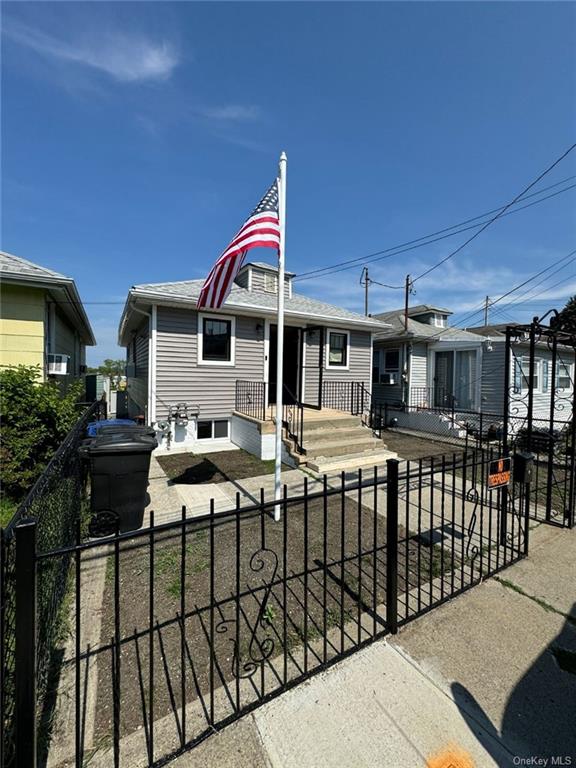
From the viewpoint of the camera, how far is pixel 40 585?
5.98 feet

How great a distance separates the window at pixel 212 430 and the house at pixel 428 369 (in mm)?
7876

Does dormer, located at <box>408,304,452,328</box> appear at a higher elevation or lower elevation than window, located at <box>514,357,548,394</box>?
higher

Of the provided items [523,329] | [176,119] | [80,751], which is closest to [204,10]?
[176,119]

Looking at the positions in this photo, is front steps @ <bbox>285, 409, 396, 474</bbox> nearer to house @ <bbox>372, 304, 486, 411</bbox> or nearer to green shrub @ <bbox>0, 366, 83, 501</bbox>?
green shrub @ <bbox>0, 366, 83, 501</bbox>

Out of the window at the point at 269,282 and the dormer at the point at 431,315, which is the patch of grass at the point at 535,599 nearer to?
the window at the point at 269,282

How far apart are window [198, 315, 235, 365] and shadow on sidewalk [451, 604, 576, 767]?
783cm

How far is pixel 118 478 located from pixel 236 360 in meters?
5.45

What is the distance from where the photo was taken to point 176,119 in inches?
292

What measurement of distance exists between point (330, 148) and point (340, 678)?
36.5 feet

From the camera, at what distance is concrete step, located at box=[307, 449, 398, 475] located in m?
6.73

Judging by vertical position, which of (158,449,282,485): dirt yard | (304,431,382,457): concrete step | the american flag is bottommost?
(158,449,282,485): dirt yard

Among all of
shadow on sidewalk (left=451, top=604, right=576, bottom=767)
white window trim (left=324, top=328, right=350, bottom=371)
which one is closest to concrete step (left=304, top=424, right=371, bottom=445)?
white window trim (left=324, top=328, right=350, bottom=371)

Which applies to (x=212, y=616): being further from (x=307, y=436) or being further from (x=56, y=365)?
(x=56, y=365)

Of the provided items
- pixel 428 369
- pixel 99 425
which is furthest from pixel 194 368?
pixel 428 369
